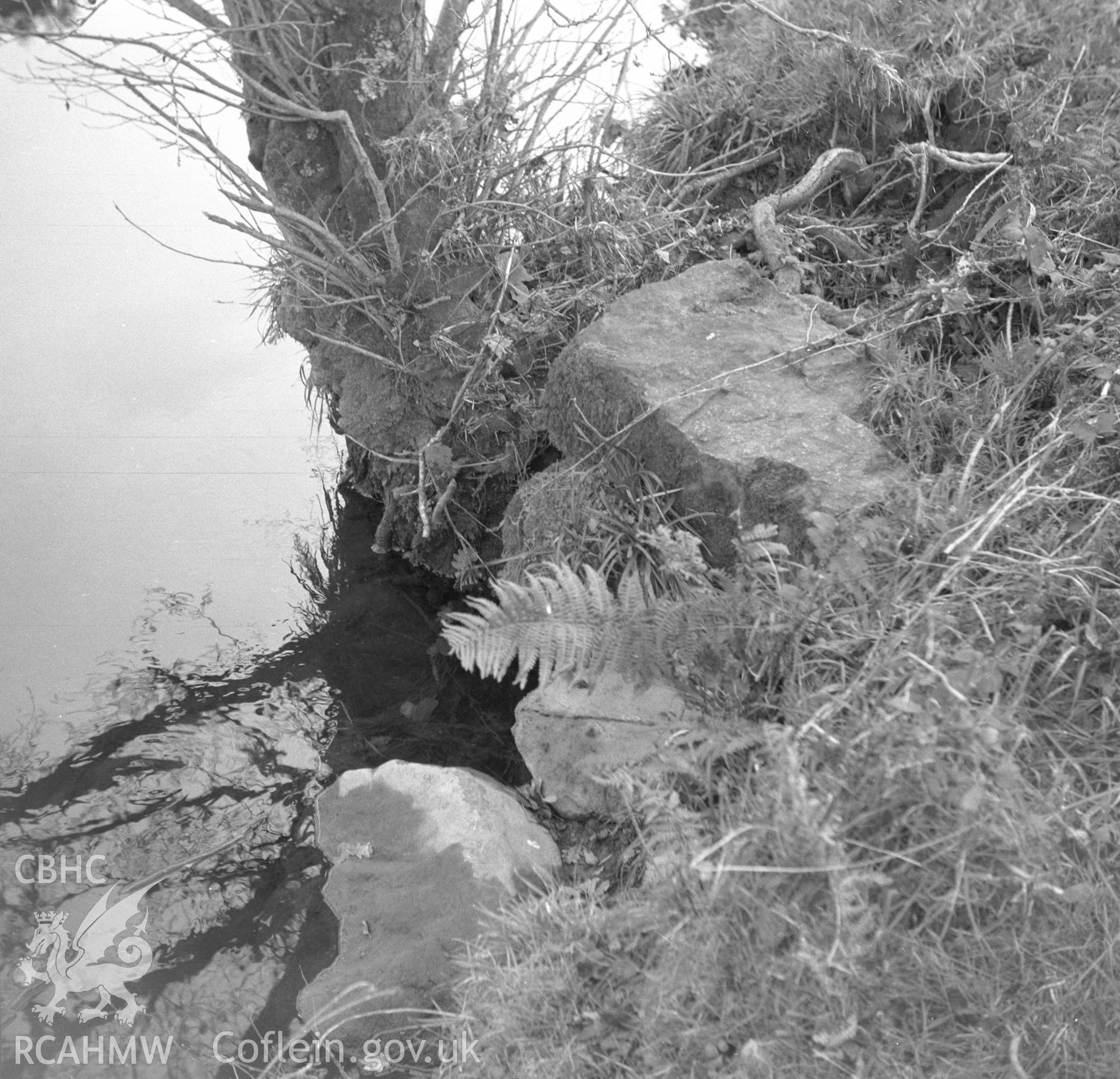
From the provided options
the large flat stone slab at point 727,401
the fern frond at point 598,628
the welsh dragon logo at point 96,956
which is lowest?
the welsh dragon logo at point 96,956

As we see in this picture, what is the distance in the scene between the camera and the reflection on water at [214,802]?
2.60 meters

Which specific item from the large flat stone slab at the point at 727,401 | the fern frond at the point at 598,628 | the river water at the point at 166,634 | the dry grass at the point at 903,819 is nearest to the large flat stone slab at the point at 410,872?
the river water at the point at 166,634

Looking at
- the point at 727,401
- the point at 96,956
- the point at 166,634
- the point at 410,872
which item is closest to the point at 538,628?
the point at 410,872

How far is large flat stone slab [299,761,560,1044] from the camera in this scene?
247 cm

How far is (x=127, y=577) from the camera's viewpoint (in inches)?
163

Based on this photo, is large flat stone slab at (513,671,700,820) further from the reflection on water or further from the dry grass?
the reflection on water

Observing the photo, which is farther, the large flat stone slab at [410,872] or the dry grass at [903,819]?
the large flat stone slab at [410,872]

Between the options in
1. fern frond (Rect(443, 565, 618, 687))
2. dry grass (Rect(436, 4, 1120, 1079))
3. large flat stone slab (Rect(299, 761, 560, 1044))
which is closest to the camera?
dry grass (Rect(436, 4, 1120, 1079))

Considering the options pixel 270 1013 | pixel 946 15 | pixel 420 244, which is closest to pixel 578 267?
pixel 420 244

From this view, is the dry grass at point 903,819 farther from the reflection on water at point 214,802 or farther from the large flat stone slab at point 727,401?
the reflection on water at point 214,802

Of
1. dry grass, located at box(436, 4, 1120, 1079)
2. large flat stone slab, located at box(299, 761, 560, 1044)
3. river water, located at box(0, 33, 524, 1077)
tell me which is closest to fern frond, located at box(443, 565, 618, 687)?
dry grass, located at box(436, 4, 1120, 1079)

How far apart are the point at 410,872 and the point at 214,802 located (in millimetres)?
872

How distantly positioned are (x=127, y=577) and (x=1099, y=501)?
3.60 m

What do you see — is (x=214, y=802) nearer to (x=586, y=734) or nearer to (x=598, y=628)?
(x=586, y=734)
